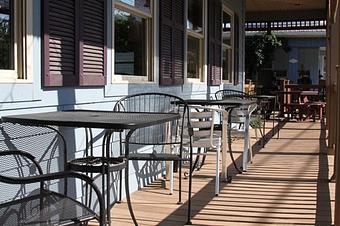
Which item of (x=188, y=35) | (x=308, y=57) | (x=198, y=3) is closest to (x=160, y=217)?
(x=188, y=35)

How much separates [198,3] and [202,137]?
2.68 meters

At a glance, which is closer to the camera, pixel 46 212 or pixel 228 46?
pixel 46 212

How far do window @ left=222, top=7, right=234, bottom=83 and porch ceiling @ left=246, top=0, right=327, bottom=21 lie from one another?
2234 mm

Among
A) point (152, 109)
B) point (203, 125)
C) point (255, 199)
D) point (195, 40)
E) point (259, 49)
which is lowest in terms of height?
point (255, 199)

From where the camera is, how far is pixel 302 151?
7.26 meters

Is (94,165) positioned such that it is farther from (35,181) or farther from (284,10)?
(284,10)

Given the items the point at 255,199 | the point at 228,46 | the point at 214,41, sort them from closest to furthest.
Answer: the point at 255,199
the point at 214,41
the point at 228,46

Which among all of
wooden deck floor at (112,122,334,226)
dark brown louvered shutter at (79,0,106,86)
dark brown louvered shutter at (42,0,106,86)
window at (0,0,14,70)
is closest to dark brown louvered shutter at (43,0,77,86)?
dark brown louvered shutter at (42,0,106,86)

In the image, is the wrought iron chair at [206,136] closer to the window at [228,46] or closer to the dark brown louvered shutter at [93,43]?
the dark brown louvered shutter at [93,43]

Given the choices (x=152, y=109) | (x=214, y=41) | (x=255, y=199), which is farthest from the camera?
(x=214, y=41)

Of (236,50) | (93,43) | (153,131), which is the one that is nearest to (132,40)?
(153,131)

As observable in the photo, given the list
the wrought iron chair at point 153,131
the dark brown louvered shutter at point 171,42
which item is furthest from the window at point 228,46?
the wrought iron chair at point 153,131

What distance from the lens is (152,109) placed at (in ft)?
15.9

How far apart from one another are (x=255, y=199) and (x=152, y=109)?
1.29 metres
